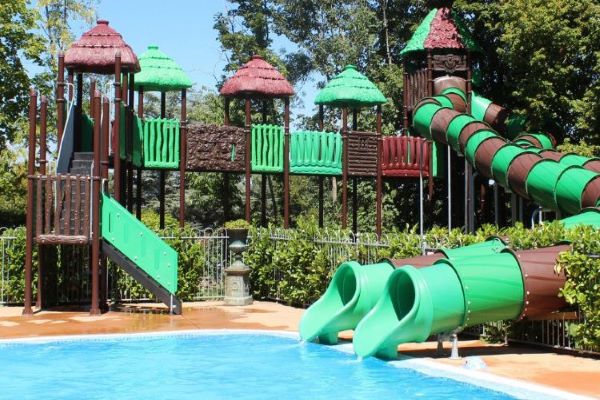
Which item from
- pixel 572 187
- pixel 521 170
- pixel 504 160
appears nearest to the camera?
pixel 572 187

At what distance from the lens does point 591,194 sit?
17188 millimetres

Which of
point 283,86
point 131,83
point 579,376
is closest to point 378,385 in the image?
point 579,376

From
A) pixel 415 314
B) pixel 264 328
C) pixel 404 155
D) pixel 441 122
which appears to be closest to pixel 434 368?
pixel 415 314

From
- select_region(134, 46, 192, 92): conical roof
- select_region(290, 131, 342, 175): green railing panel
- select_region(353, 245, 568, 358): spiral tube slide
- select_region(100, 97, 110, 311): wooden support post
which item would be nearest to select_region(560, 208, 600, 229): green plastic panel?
select_region(353, 245, 568, 358): spiral tube slide

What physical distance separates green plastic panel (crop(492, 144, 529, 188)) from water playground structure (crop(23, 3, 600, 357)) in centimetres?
5

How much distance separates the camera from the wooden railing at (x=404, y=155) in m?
24.5

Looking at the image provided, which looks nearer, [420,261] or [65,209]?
[420,261]

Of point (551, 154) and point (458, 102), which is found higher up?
point (458, 102)

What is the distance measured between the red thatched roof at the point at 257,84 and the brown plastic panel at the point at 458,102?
581cm

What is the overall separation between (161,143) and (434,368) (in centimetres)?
1278

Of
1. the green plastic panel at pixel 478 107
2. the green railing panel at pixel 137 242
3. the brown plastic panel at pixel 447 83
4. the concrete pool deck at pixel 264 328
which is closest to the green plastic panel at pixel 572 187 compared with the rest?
the concrete pool deck at pixel 264 328

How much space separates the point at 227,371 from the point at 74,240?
22.3 ft

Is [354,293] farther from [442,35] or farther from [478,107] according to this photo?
[442,35]

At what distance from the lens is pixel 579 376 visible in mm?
9805
